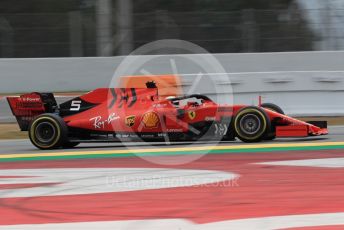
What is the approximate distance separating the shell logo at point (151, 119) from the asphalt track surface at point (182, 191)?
1.84ft

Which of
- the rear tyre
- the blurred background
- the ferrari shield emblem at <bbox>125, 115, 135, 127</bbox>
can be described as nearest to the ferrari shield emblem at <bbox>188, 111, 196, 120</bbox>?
the rear tyre

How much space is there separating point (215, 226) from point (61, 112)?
584 centimetres

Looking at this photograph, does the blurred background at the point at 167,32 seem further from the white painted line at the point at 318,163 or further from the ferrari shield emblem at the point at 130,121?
the white painted line at the point at 318,163

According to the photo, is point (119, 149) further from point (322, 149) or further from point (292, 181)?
point (292, 181)

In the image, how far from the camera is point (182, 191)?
6105 millimetres

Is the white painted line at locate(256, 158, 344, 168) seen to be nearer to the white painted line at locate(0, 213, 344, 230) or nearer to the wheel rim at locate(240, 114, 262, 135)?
the wheel rim at locate(240, 114, 262, 135)

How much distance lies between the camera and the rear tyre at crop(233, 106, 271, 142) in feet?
30.8

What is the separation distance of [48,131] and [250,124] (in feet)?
10.3

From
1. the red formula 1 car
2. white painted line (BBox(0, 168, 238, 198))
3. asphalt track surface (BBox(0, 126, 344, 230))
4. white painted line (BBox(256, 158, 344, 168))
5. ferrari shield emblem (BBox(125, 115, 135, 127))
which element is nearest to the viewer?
asphalt track surface (BBox(0, 126, 344, 230))

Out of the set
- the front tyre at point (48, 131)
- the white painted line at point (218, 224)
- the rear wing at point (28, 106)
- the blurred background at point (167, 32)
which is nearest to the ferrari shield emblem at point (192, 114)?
the front tyre at point (48, 131)

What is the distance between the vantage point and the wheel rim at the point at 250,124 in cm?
940

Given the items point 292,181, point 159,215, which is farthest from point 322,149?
point 159,215

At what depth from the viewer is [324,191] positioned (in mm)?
→ 5938

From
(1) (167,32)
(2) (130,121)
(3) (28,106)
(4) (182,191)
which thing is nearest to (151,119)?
(2) (130,121)
